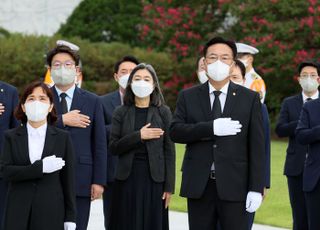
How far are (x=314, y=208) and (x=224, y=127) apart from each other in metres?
2.26

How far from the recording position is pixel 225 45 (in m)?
6.83

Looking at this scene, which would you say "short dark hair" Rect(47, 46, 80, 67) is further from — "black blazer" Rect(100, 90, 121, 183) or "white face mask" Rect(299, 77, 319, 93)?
"white face mask" Rect(299, 77, 319, 93)

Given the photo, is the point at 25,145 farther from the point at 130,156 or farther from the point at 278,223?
the point at 278,223

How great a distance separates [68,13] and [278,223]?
28.0 meters

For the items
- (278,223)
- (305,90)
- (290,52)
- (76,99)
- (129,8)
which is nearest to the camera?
(76,99)

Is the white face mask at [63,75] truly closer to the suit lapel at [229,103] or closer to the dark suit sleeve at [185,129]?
the dark suit sleeve at [185,129]

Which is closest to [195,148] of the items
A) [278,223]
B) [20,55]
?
[278,223]

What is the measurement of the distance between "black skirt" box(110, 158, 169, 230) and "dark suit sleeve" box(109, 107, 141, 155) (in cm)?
19

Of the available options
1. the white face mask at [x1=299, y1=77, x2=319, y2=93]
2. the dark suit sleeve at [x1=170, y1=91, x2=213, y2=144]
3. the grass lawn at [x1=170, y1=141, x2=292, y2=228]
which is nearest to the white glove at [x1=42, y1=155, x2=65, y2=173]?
the dark suit sleeve at [x1=170, y1=91, x2=213, y2=144]

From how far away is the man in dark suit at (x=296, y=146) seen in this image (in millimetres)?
9531

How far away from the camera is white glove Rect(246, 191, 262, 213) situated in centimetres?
659

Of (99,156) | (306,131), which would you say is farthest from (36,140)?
(306,131)

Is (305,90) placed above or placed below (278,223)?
above

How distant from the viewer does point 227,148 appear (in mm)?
6656
